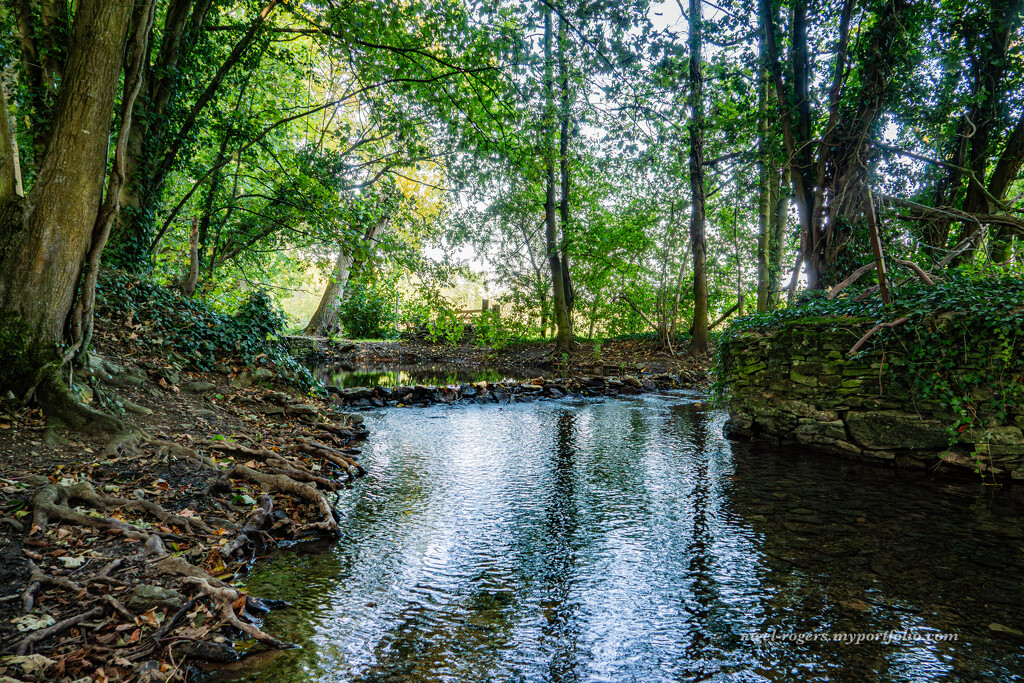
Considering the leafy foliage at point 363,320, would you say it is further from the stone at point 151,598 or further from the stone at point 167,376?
the stone at point 151,598

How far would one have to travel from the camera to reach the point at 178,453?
→ 4.96 m

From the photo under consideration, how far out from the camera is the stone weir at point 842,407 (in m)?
5.70

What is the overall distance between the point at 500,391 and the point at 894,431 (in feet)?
27.7

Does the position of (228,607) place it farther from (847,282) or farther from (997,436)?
(847,282)

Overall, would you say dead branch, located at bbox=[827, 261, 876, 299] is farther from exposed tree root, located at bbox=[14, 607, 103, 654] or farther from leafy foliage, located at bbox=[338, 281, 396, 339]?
leafy foliage, located at bbox=[338, 281, 396, 339]

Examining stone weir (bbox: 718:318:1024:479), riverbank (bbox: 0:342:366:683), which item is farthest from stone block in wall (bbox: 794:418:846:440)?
riverbank (bbox: 0:342:366:683)

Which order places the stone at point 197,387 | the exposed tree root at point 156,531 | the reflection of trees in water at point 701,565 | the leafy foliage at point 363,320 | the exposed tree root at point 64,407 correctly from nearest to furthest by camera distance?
the exposed tree root at point 156,531, the reflection of trees in water at point 701,565, the exposed tree root at point 64,407, the stone at point 197,387, the leafy foliage at point 363,320

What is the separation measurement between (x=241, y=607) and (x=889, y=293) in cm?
812

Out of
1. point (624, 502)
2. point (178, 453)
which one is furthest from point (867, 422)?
point (178, 453)

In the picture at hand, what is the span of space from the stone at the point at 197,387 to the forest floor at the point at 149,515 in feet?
0.07

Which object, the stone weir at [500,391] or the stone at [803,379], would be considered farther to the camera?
the stone weir at [500,391]

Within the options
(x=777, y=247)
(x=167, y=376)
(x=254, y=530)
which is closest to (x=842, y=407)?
(x=254, y=530)

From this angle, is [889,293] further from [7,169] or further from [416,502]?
[7,169]

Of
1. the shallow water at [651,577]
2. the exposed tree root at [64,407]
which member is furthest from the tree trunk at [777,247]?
the exposed tree root at [64,407]
